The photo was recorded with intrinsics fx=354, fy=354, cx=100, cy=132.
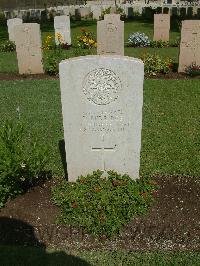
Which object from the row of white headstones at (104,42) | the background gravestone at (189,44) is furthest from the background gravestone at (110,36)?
the background gravestone at (189,44)

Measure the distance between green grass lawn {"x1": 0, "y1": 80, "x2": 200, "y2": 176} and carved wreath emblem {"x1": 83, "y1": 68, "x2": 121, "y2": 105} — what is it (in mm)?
1692

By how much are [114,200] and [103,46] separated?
876 cm

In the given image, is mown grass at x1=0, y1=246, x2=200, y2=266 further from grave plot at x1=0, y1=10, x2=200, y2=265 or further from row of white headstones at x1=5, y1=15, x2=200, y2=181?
row of white headstones at x1=5, y1=15, x2=200, y2=181

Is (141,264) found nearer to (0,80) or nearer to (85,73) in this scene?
(85,73)

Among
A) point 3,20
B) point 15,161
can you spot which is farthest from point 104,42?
point 3,20

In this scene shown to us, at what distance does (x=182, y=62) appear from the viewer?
12.0 m

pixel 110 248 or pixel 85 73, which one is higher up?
pixel 85 73

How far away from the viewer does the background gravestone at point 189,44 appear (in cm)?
1117

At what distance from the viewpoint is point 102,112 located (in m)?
4.46

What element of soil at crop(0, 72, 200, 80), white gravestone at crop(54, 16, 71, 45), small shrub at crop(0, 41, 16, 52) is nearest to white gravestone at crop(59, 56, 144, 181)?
soil at crop(0, 72, 200, 80)

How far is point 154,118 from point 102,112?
12.0 ft

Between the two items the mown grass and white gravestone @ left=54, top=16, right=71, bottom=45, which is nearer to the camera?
the mown grass

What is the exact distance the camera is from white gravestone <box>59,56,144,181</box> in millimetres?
4195

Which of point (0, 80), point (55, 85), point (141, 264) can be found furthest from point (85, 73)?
point (0, 80)
